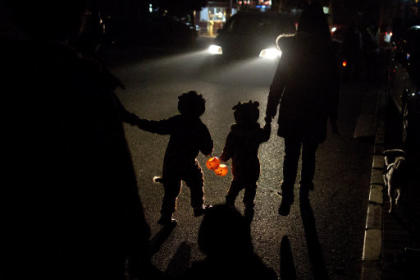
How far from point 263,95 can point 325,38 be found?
6.54m

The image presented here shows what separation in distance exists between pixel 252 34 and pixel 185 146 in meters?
10.8

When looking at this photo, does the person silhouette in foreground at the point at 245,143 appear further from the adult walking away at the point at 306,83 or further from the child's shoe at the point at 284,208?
the child's shoe at the point at 284,208

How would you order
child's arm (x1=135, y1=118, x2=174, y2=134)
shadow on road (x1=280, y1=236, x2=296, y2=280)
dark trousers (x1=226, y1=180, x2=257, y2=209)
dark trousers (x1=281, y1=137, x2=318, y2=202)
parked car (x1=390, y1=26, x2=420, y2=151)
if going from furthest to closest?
parked car (x1=390, y1=26, x2=420, y2=151) < dark trousers (x1=281, y1=137, x2=318, y2=202) < dark trousers (x1=226, y1=180, x2=257, y2=209) < shadow on road (x1=280, y1=236, x2=296, y2=280) < child's arm (x1=135, y1=118, x2=174, y2=134)

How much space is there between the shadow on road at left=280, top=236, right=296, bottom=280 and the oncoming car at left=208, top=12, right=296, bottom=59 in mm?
10213

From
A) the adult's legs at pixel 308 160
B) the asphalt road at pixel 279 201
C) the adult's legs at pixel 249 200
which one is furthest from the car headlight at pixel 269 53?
the adult's legs at pixel 249 200

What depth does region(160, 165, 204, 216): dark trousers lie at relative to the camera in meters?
3.75

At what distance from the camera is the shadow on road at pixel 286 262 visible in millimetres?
3378

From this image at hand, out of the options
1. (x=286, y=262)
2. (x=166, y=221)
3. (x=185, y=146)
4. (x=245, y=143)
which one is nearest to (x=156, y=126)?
(x=185, y=146)

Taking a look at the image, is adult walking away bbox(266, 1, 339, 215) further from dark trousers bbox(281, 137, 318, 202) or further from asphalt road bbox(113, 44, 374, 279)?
asphalt road bbox(113, 44, 374, 279)

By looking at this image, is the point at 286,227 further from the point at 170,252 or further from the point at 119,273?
the point at 119,273

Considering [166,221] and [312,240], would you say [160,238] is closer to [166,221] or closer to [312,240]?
[166,221]

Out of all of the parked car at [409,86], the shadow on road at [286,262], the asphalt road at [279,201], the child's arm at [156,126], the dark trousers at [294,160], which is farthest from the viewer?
the parked car at [409,86]

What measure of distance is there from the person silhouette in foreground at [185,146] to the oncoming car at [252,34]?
10.1m

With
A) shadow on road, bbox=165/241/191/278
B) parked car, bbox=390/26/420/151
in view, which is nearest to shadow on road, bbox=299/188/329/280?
shadow on road, bbox=165/241/191/278
